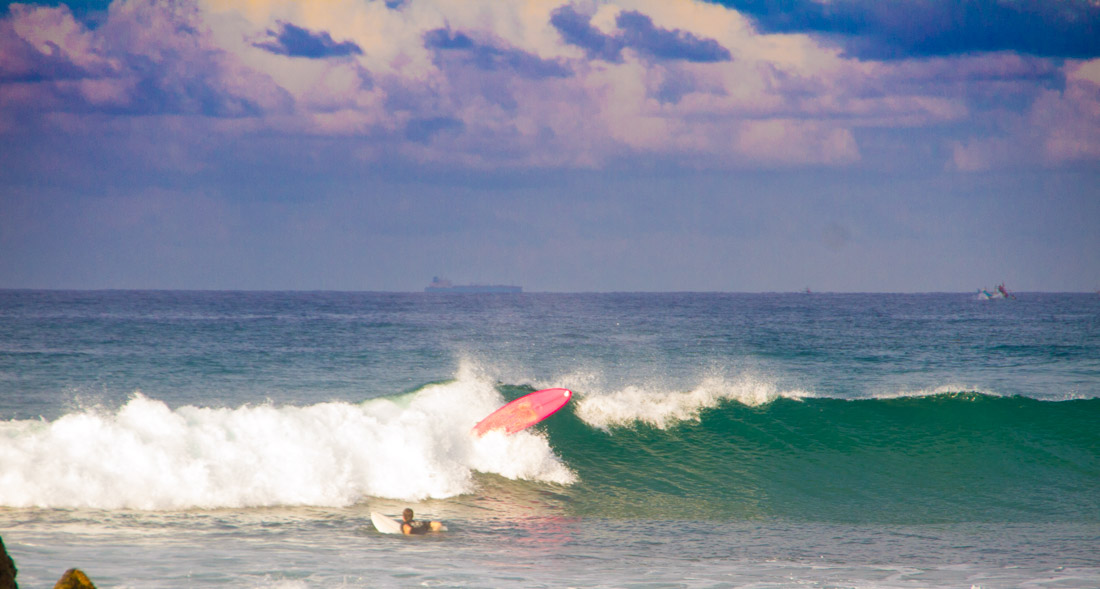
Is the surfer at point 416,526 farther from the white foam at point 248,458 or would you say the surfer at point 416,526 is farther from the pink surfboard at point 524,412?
the pink surfboard at point 524,412

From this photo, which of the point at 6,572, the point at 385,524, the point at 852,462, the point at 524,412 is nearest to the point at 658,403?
the point at 524,412

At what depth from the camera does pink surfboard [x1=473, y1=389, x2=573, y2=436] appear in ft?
47.2

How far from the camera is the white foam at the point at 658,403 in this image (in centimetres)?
1683

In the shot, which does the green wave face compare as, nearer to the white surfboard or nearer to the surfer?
the surfer

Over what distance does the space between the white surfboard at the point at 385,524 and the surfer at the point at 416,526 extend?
0.09 m

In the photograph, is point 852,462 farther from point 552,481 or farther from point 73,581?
point 73,581

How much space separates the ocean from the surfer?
0.25 metres

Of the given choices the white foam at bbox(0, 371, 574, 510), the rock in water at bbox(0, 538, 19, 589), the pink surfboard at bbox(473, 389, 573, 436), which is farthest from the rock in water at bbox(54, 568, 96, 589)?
the pink surfboard at bbox(473, 389, 573, 436)

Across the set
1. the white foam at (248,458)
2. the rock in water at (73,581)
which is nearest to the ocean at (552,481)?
the white foam at (248,458)

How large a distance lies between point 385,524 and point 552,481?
4.19 m

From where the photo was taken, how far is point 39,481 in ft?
35.1

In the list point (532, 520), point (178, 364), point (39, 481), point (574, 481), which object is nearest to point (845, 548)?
point (532, 520)

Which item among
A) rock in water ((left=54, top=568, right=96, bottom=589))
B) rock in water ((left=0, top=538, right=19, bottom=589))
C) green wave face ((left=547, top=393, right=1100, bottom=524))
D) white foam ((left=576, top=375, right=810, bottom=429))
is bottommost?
green wave face ((left=547, top=393, right=1100, bottom=524))

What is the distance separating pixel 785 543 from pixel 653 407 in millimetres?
6988
